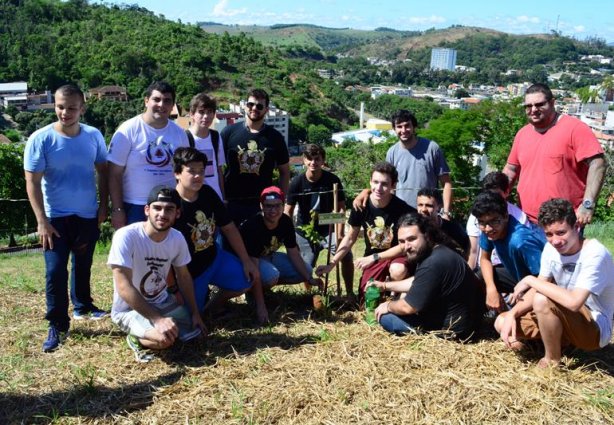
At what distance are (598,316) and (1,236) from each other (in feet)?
70.0

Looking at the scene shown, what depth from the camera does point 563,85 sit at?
126062 mm

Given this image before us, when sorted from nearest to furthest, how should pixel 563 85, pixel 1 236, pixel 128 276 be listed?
1. pixel 128 276
2. pixel 1 236
3. pixel 563 85

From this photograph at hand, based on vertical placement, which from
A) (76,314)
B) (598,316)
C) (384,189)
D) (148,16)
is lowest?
(76,314)

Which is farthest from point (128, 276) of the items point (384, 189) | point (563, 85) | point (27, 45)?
point (563, 85)

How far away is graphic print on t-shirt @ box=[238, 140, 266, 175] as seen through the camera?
5.16 meters

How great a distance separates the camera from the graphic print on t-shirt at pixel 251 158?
16.9 feet

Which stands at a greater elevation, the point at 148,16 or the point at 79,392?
the point at 148,16

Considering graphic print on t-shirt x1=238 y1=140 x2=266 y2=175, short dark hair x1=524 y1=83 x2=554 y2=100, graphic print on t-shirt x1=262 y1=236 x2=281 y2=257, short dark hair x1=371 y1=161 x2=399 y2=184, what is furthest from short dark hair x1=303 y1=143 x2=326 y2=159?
short dark hair x1=524 y1=83 x2=554 y2=100

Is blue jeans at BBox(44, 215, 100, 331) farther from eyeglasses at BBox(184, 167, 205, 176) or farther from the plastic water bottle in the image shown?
the plastic water bottle

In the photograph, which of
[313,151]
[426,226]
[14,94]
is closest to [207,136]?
[313,151]

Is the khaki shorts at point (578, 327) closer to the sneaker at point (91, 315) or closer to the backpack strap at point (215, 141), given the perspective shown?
the backpack strap at point (215, 141)

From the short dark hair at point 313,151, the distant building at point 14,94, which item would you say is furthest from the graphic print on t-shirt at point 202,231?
the distant building at point 14,94

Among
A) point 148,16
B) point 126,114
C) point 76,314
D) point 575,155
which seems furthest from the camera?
point 148,16

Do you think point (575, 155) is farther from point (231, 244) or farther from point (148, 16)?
point (148, 16)
